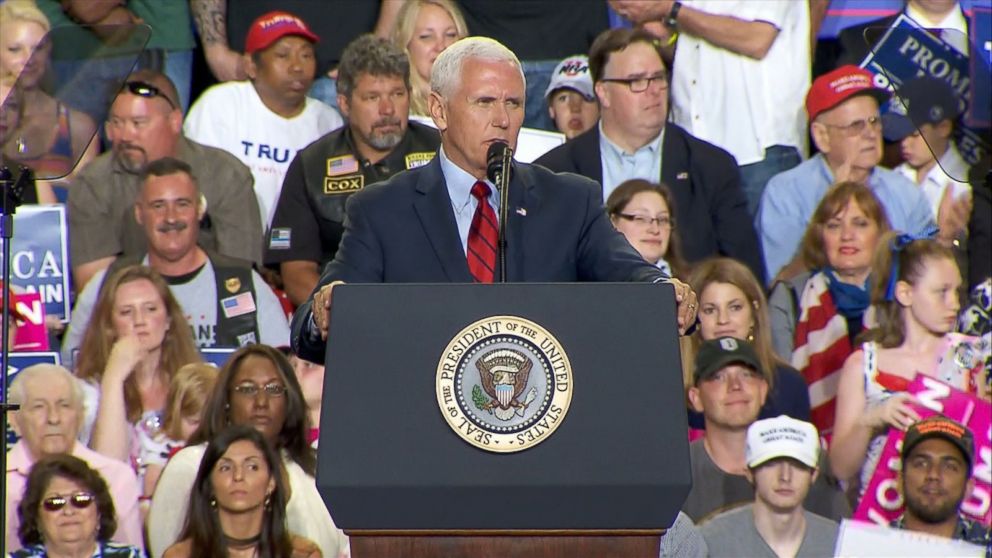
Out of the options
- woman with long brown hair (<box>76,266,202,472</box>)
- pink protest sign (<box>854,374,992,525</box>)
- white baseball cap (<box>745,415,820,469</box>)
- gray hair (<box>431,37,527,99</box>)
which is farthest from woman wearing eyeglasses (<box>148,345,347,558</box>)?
gray hair (<box>431,37,527,99</box>)

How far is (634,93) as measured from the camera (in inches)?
279

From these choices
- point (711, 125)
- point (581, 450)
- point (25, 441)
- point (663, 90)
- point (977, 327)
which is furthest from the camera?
point (711, 125)

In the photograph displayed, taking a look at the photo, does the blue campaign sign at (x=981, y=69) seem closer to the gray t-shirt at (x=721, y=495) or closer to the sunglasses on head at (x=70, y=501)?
the gray t-shirt at (x=721, y=495)

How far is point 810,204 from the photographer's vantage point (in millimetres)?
7258

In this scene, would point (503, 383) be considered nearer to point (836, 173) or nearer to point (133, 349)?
point (133, 349)

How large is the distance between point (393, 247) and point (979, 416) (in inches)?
125

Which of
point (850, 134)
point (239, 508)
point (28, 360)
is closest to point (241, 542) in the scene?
point (239, 508)

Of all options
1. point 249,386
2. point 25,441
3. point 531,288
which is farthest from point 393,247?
point 25,441

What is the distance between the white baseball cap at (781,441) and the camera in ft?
18.6

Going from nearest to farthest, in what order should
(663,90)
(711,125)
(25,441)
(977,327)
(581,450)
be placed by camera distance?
(581,450) → (25,441) → (977,327) → (663,90) → (711,125)

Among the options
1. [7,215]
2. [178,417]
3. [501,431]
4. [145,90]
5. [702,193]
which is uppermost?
[145,90]

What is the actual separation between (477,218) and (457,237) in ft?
0.20

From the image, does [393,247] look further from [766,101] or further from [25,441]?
[766,101]

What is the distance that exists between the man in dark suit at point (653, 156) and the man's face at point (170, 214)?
4.85 feet
